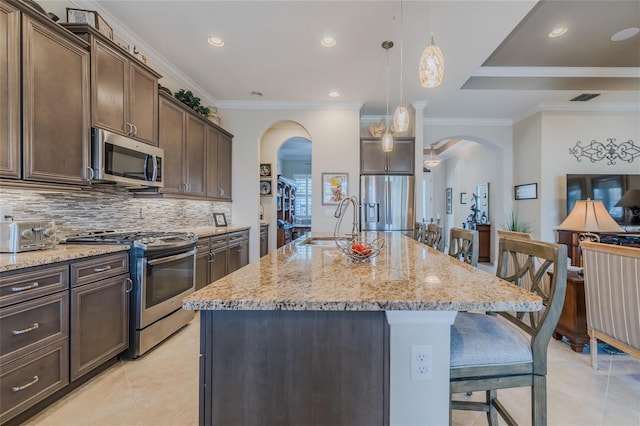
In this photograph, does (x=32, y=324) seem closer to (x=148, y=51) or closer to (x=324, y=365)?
(x=324, y=365)

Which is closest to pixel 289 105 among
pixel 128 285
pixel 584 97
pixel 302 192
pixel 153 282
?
pixel 153 282

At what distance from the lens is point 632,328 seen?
1.89 m

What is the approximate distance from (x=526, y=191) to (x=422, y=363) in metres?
5.61

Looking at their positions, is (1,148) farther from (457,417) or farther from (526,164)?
(526,164)

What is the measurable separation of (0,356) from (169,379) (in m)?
0.93

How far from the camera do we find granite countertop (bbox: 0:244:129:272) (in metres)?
1.49

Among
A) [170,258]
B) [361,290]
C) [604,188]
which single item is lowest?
[170,258]

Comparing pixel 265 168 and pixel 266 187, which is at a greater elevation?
pixel 265 168

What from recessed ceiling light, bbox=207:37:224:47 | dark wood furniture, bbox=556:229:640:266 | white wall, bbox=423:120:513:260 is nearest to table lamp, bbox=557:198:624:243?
dark wood furniture, bbox=556:229:640:266

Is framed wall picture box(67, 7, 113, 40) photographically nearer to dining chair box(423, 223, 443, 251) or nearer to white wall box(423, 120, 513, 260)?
dining chair box(423, 223, 443, 251)

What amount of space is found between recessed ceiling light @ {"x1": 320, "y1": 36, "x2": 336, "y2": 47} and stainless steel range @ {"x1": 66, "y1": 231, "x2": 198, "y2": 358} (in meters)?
2.41

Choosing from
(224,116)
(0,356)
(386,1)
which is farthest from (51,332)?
(224,116)

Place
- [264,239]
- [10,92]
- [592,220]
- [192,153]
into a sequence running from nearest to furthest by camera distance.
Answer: [10,92]
[592,220]
[192,153]
[264,239]

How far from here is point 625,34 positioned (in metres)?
3.12
